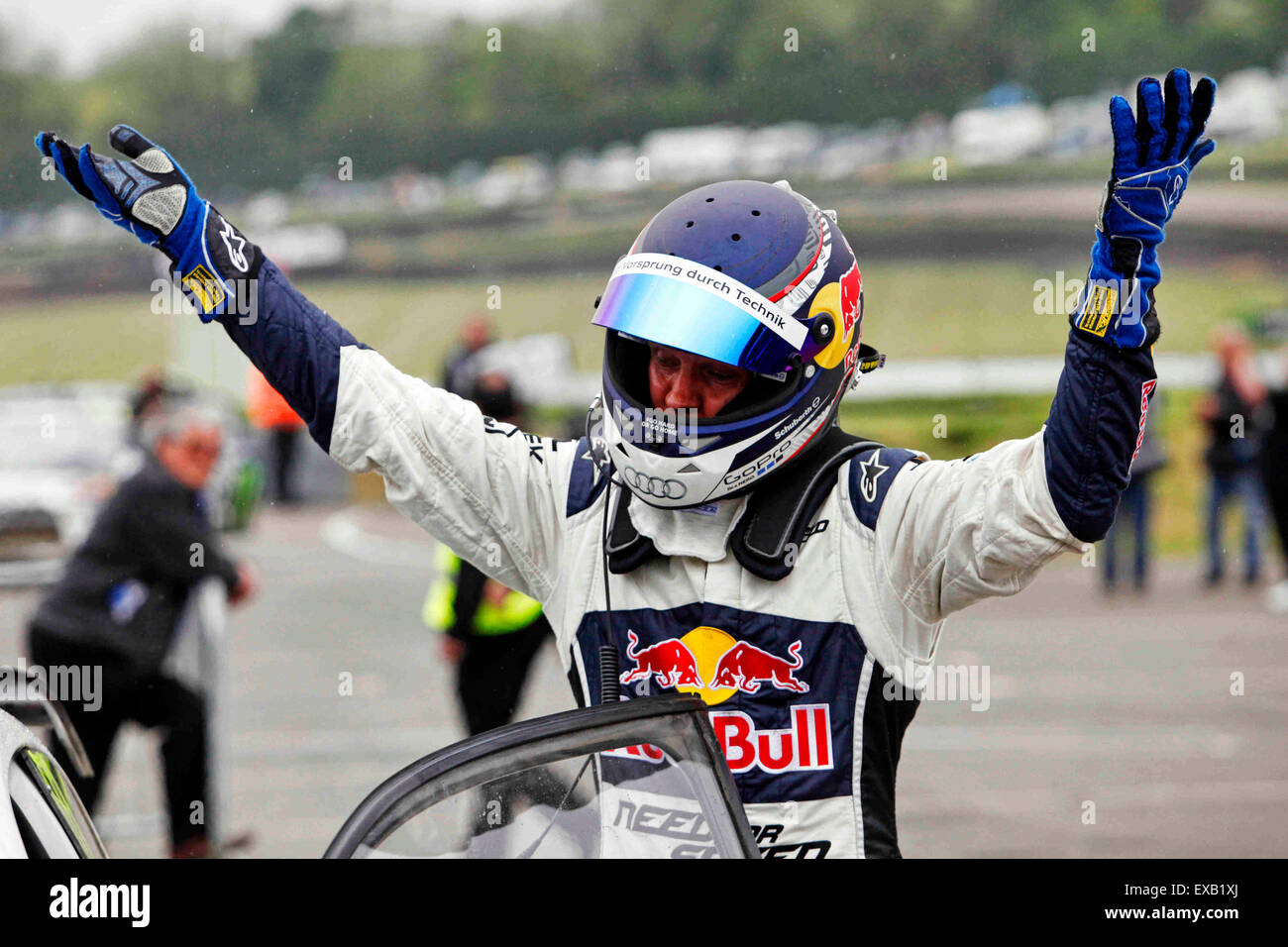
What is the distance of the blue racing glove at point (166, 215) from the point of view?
250 cm

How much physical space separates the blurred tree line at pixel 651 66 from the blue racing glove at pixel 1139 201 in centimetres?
862

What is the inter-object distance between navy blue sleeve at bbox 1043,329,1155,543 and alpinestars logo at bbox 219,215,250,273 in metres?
1.27

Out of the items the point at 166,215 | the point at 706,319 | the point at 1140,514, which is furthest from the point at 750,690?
the point at 1140,514

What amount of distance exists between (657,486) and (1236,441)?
10369 mm

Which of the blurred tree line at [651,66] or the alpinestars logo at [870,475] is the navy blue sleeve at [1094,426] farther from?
the blurred tree line at [651,66]

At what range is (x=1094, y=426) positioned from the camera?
2125 millimetres

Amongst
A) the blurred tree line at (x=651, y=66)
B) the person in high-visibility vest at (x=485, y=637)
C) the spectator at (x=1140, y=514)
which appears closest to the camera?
the person in high-visibility vest at (x=485, y=637)

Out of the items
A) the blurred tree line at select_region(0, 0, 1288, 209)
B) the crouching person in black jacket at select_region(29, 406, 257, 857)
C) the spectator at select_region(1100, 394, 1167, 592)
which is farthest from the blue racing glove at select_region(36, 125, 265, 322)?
the spectator at select_region(1100, 394, 1167, 592)

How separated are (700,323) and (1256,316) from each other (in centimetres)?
1693

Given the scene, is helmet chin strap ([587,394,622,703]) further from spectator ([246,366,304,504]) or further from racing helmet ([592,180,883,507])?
spectator ([246,366,304,504])

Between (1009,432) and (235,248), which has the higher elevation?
(1009,432)

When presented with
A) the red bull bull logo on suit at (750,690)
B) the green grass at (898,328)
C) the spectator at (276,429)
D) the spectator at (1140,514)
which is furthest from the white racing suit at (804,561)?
the spectator at (276,429)

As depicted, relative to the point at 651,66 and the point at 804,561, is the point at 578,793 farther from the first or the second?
the point at 651,66
